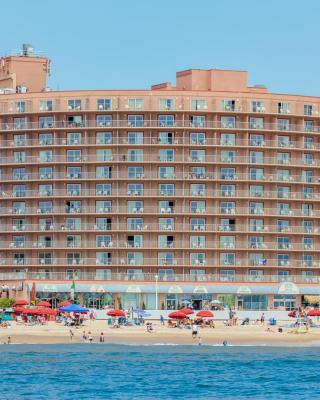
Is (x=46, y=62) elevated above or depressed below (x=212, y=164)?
above

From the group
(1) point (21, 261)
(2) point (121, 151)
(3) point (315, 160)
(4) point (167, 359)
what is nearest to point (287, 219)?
(3) point (315, 160)

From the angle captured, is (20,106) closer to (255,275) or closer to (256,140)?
(256,140)

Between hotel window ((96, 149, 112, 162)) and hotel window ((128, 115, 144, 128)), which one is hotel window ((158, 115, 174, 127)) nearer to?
hotel window ((128, 115, 144, 128))

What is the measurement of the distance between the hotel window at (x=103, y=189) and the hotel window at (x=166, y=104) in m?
13.7

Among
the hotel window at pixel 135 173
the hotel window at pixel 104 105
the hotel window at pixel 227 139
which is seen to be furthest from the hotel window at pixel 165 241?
the hotel window at pixel 104 105

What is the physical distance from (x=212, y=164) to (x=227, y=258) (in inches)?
545

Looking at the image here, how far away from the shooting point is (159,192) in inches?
6944

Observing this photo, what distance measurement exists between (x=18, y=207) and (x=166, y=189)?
72.5 feet

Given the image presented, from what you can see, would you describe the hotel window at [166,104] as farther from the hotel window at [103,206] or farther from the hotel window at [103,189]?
the hotel window at [103,206]

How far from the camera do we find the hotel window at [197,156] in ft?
581

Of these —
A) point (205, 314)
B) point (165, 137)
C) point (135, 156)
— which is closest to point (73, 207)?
point (135, 156)

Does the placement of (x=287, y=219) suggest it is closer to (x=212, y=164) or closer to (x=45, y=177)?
(x=212, y=164)

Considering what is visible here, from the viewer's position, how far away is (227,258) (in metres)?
177

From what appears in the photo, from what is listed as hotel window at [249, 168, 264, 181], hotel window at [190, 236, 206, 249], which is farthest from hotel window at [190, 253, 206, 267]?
hotel window at [249, 168, 264, 181]
